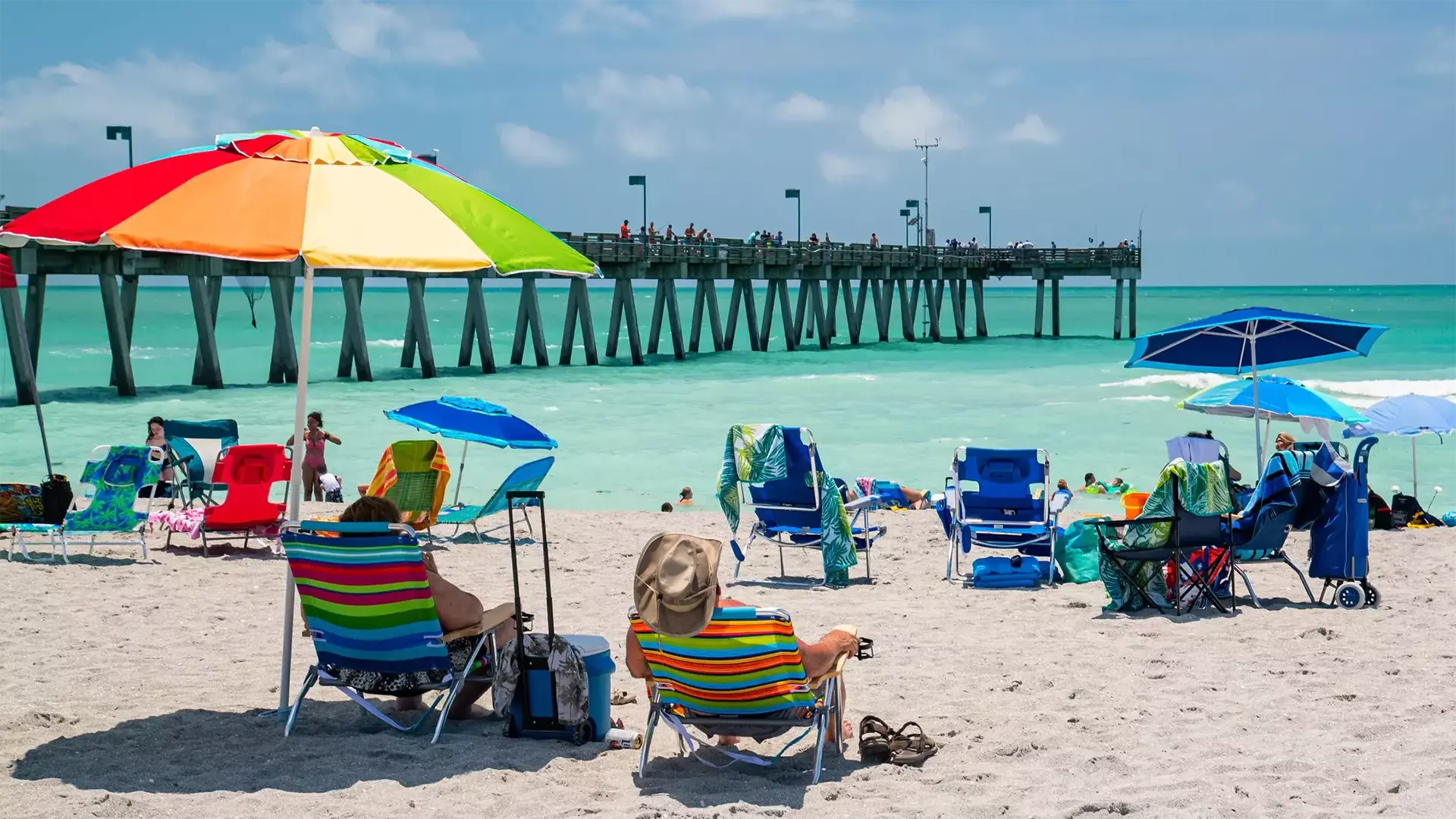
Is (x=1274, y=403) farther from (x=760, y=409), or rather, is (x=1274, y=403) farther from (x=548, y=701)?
(x=760, y=409)

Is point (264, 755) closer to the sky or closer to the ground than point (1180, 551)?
closer to the ground

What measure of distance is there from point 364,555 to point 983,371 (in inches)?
1283

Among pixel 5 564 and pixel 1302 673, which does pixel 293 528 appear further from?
pixel 5 564

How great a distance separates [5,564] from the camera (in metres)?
7.98

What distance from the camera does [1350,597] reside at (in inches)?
277

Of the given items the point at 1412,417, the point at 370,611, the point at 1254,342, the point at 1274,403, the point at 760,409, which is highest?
the point at 1254,342

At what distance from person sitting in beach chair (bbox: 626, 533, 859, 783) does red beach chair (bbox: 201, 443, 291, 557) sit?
5.14 m

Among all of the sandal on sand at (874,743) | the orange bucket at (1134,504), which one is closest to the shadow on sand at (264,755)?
the sandal on sand at (874,743)

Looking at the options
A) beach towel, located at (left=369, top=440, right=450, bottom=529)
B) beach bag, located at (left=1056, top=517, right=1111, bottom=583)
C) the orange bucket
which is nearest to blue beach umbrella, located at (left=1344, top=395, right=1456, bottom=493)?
the orange bucket

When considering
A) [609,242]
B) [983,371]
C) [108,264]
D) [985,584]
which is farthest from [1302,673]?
[983,371]

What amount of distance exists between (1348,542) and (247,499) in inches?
248

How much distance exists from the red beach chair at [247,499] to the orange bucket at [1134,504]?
532 cm

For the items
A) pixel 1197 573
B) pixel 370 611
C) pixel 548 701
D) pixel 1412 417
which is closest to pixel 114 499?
pixel 370 611

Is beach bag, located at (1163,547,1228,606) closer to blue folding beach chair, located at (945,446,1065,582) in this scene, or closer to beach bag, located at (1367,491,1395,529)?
blue folding beach chair, located at (945,446,1065,582)
